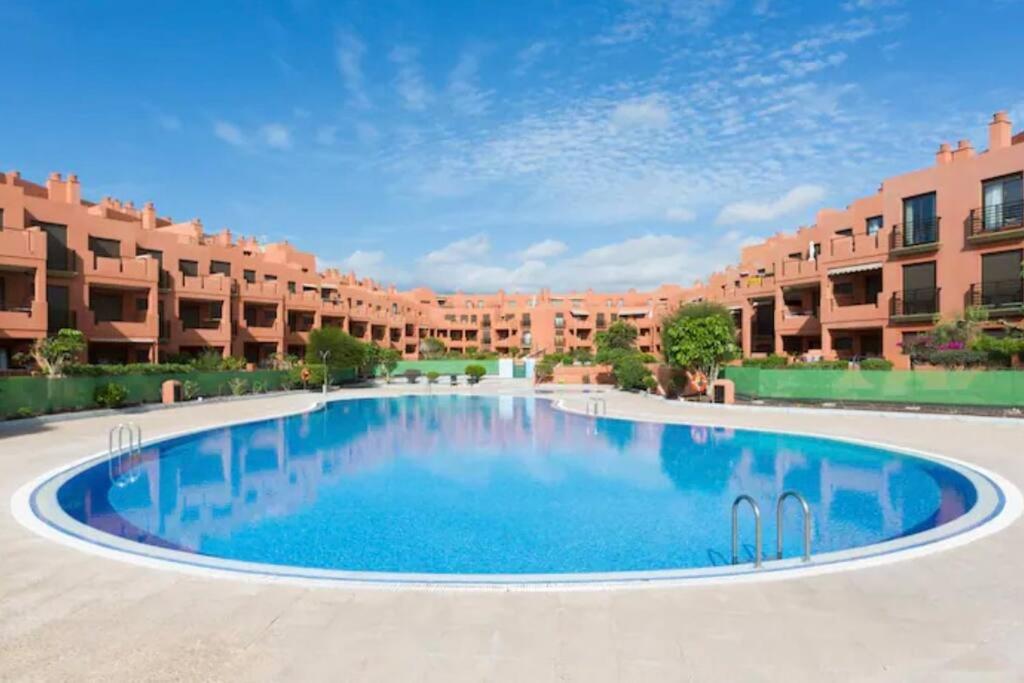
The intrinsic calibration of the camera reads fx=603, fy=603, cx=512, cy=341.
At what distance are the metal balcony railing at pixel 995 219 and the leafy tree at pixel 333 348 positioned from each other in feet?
115

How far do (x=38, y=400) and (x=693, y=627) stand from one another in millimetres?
24377

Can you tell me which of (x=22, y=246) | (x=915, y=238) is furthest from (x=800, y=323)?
(x=22, y=246)

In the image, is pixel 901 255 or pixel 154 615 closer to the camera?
pixel 154 615

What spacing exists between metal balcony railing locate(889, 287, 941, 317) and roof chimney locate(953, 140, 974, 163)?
634 cm

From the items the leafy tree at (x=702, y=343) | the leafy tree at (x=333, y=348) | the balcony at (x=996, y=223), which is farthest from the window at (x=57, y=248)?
the balcony at (x=996, y=223)

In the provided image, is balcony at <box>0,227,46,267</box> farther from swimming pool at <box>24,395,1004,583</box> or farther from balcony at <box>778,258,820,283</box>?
balcony at <box>778,258,820,283</box>

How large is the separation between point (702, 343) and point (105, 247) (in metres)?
32.2

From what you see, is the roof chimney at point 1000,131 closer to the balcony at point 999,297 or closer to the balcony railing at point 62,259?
the balcony at point 999,297

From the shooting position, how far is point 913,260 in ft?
94.7

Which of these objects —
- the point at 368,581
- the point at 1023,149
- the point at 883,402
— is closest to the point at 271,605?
the point at 368,581

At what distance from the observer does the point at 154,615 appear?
554 cm

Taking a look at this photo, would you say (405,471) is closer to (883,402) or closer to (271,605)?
(271,605)

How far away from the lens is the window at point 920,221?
28125 millimetres

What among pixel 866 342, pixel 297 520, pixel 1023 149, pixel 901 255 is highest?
pixel 1023 149
